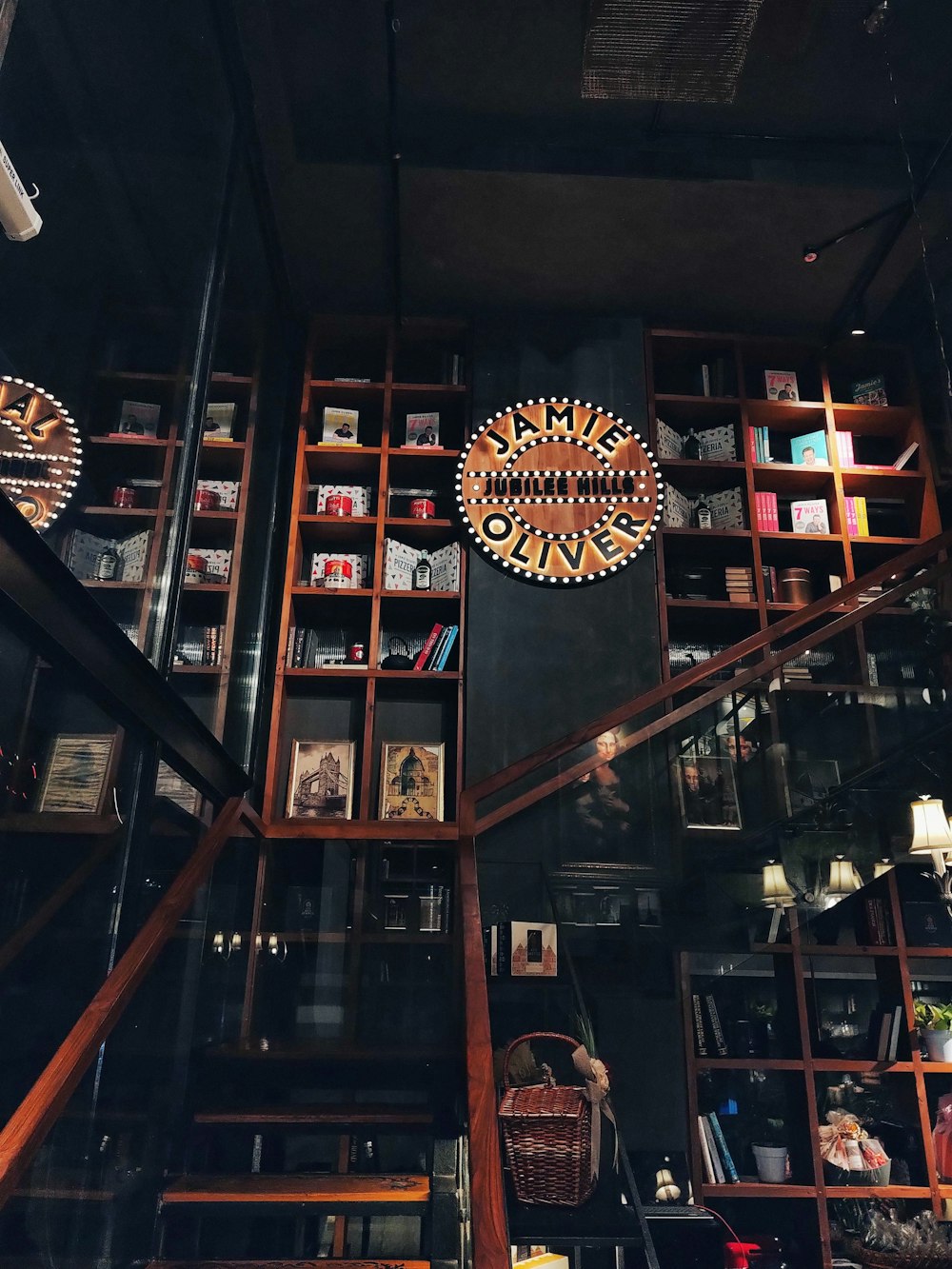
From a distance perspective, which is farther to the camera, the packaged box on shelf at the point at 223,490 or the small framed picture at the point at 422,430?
the small framed picture at the point at 422,430

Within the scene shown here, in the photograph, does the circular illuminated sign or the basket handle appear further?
the circular illuminated sign

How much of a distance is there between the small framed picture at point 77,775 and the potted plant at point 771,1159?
10.8 feet

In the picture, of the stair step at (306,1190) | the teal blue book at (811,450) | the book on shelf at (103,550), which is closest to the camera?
the book on shelf at (103,550)

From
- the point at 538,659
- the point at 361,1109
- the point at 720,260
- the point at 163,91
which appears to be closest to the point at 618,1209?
the point at 361,1109

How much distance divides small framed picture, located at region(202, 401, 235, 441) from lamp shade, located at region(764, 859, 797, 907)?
2.47 meters

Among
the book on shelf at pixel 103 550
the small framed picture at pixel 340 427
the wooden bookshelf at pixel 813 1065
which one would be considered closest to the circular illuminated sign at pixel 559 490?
the small framed picture at pixel 340 427

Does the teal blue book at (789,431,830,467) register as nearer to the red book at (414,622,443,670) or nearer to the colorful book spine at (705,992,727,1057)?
the red book at (414,622,443,670)

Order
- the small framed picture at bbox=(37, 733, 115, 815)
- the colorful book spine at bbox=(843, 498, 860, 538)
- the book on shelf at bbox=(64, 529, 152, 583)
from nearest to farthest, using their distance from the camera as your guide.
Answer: the small framed picture at bbox=(37, 733, 115, 815)
the book on shelf at bbox=(64, 529, 152, 583)
the colorful book spine at bbox=(843, 498, 860, 538)

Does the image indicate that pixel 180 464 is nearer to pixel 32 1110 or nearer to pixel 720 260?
pixel 32 1110

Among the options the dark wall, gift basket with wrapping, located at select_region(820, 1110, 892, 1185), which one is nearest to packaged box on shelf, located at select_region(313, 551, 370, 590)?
the dark wall

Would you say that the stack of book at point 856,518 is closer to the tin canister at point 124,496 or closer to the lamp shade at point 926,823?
the lamp shade at point 926,823

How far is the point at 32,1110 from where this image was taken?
5.38ft

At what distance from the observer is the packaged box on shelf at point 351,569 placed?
476cm

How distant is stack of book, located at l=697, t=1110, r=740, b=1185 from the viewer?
13.0ft
